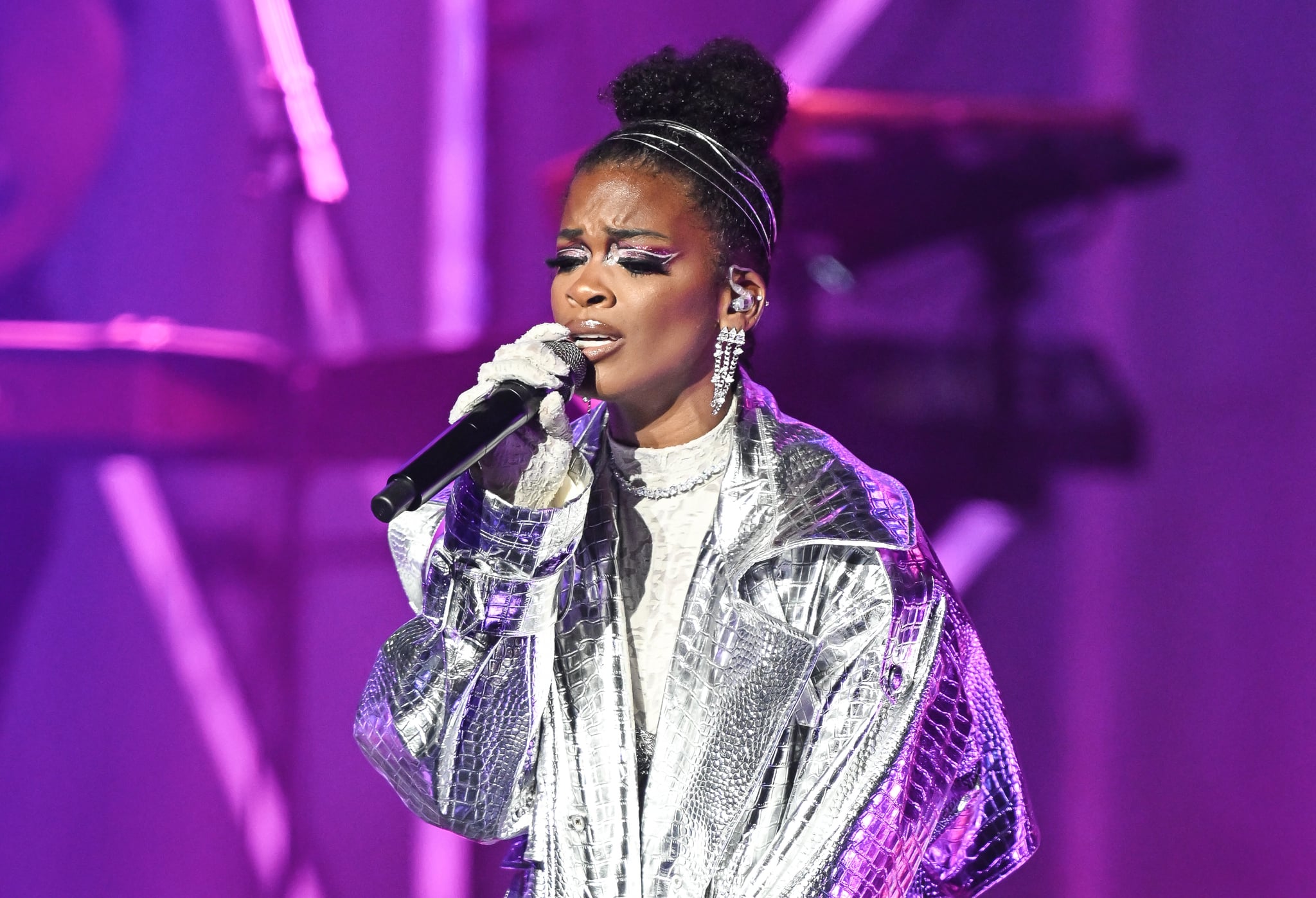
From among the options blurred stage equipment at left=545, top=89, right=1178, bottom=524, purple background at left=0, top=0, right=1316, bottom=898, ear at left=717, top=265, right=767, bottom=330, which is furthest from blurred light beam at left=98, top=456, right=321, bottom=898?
ear at left=717, top=265, right=767, bottom=330

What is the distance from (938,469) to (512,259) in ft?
2.31

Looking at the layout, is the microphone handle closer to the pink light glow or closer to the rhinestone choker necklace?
the rhinestone choker necklace

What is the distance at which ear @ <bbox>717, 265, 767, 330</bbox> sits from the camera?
3.52 feet

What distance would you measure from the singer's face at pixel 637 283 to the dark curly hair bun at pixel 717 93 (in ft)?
0.30

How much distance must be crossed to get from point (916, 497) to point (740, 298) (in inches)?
32.2

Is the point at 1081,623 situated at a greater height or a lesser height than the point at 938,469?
lesser

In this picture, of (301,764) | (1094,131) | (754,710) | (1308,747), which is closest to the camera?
(754,710)

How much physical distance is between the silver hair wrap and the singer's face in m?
0.03

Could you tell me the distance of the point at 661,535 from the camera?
3.54 feet

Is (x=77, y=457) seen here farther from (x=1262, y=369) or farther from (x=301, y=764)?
(x=1262, y=369)

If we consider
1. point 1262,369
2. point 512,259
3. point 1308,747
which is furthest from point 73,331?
point 1308,747

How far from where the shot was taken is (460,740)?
1.01 metres

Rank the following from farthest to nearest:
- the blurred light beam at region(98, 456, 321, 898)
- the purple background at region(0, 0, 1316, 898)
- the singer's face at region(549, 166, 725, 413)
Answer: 1. the blurred light beam at region(98, 456, 321, 898)
2. the purple background at region(0, 0, 1316, 898)
3. the singer's face at region(549, 166, 725, 413)

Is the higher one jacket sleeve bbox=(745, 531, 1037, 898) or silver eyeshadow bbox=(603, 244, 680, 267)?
silver eyeshadow bbox=(603, 244, 680, 267)
